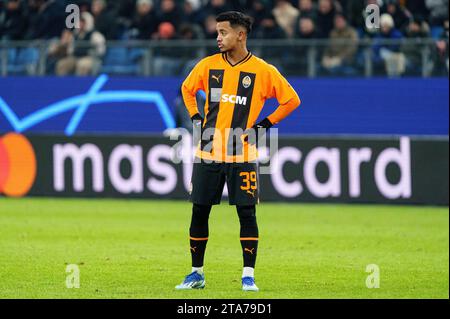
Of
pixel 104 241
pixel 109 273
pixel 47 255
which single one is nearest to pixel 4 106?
pixel 104 241

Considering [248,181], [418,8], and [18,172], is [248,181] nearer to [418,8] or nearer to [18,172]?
[18,172]

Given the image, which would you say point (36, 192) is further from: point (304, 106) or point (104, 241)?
point (104, 241)

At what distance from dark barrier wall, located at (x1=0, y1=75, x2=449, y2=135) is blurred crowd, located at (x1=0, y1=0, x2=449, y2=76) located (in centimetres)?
39

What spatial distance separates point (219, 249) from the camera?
12.5 metres

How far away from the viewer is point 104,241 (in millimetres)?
13047

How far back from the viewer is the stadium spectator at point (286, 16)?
66.0 ft

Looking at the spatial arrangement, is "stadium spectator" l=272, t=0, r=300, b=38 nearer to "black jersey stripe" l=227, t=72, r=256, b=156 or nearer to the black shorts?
"black jersey stripe" l=227, t=72, r=256, b=156

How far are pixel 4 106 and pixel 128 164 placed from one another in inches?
152

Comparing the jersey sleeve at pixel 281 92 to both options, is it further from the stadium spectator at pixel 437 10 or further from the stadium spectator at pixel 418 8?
the stadium spectator at pixel 437 10

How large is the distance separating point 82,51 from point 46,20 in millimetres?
1099

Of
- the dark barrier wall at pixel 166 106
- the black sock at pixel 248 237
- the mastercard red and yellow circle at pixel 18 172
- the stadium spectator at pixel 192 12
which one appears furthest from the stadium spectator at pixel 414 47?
the black sock at pixel 248 237

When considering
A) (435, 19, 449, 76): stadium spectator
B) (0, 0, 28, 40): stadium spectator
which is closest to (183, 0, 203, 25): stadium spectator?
(0, 0, 28, 40): stadium spectator

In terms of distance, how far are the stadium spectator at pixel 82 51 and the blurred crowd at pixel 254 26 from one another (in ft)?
0.06

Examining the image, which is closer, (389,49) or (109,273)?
(109,273)
